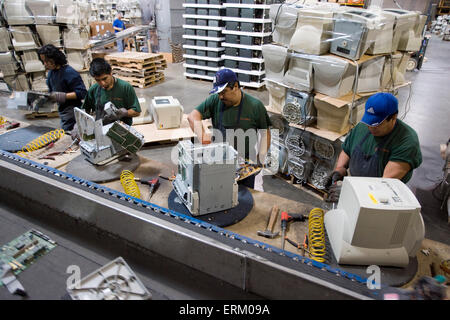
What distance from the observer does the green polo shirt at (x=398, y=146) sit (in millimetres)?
2104

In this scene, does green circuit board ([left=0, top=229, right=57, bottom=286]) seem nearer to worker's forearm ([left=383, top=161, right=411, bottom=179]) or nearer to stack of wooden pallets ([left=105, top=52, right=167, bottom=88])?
worker's forearm ([left=383, top=161, right=411, bottom=179])

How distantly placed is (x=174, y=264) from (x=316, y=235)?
957 millimetres

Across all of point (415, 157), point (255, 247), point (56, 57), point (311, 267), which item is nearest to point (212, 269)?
point (255, 247)

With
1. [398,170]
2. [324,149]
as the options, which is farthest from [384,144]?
[324,149]

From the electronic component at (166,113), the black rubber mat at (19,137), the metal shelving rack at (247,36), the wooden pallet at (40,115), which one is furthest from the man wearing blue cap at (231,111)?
the metal shelving rack at (247,36)

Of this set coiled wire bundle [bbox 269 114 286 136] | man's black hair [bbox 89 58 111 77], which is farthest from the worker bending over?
coiled wire bundle [bbox 269 114 286 136]

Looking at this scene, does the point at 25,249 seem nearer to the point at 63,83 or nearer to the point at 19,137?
the point at 19,137

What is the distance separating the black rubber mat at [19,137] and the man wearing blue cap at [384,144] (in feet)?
10.2

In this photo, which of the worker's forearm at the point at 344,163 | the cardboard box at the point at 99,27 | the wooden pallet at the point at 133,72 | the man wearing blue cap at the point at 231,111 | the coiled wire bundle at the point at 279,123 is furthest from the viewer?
the cardboard box at the point at 99,27

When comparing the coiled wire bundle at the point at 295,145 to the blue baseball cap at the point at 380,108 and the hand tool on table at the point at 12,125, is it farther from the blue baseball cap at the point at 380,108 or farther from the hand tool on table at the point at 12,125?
the hand tool on table at the point at 12,125

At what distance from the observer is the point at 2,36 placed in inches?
224

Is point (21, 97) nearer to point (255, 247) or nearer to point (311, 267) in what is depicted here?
point (255, 247)
